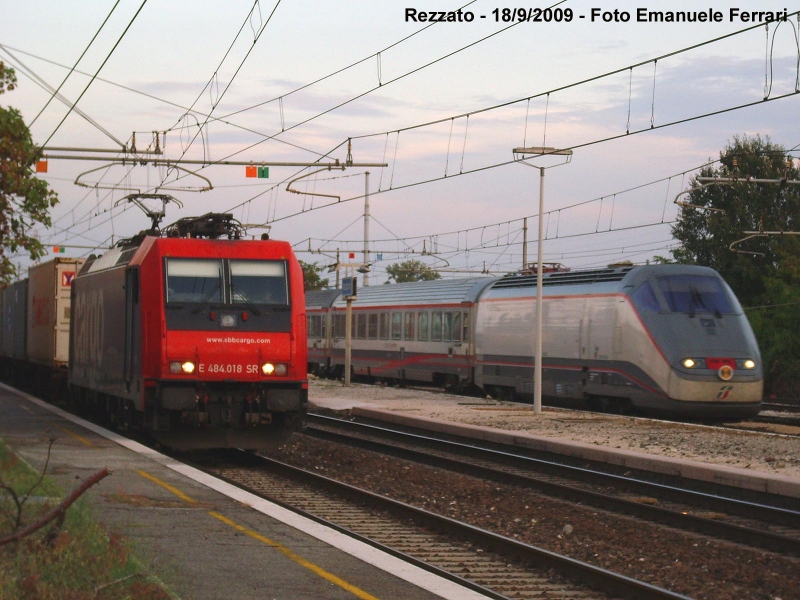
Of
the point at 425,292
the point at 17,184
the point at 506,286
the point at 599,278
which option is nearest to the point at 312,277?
the point at 425,292

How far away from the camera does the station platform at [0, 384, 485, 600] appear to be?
24.8ft

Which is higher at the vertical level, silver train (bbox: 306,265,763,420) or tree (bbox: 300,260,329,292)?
tree (bbox: 300,260,329,292)

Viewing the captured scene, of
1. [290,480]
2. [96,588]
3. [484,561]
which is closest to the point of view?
[96,588]

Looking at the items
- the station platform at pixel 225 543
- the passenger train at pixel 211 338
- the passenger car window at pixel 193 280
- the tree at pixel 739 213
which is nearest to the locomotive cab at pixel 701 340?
the passenger train at pixel 211 338

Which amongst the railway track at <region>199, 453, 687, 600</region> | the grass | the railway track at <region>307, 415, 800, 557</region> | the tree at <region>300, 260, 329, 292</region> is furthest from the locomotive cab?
the tree at <region>300, 260, 329, 292</region>

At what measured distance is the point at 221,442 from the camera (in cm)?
Result: 1603

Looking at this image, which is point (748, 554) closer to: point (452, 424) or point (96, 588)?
point (96, 588)

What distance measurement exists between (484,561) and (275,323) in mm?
6809

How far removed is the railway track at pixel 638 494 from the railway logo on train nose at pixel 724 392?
6.08 metres

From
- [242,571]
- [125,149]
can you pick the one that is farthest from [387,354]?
[242,571]

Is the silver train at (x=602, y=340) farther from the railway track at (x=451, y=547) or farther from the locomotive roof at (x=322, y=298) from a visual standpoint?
the railway track at (x=451, y=547)

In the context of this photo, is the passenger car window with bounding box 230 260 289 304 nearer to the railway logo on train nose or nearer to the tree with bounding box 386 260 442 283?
the railway logo on train nose

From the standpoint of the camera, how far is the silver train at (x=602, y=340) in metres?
23.7

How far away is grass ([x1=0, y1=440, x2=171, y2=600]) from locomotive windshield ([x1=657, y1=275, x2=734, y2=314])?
58.5 feet
